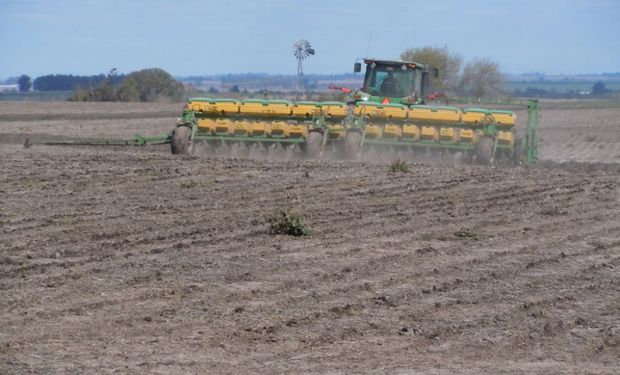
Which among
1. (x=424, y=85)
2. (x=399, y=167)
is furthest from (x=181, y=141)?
(x=424, y=85)

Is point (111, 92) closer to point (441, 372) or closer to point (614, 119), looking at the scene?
point (614, 119)

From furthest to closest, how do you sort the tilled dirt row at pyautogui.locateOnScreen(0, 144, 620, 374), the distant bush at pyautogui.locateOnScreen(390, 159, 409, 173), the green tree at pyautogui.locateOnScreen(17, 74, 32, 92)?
the green tree at pyautogui.locateOnScreen(17, 74, 32, 92), the distant bush at pyautogui.locateOnScreen(390, 159, 409, 173), the tilled dirt row at pyautogui.locateOnScreen(0, 144, 620, 374)

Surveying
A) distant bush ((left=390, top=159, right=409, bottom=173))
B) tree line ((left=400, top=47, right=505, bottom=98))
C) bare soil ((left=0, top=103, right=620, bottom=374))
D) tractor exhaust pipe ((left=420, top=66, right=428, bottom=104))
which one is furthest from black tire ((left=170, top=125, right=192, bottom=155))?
tree line ((left=400, top=47, right=505, bottom=98))

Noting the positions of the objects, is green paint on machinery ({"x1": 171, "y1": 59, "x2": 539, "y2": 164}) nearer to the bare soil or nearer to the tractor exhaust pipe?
the bare soil

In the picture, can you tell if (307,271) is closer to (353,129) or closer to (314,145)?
(314,145)

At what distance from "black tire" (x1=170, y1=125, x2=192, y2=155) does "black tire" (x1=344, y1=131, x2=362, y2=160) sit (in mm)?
3269

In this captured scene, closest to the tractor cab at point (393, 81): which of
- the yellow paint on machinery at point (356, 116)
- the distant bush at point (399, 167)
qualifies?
the yellow paint on machinery at point (356, 116)

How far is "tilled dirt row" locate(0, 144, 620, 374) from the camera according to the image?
7.82 m

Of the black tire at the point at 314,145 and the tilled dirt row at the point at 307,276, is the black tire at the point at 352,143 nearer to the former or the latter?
the black tire at the point at 314,145

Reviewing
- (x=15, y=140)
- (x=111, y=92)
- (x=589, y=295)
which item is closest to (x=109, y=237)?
(x=589, y=295)

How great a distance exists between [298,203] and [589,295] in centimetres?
621

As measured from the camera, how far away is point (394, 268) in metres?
10.9

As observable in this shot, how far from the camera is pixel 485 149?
2159 centimetres

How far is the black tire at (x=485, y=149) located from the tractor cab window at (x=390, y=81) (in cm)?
357
